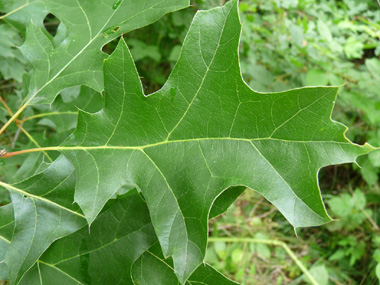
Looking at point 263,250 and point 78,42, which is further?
point 263,250

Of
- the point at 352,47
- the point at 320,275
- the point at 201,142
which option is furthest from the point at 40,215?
the point at 352,47

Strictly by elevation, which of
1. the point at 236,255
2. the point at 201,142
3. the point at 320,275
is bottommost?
the point at 320,275

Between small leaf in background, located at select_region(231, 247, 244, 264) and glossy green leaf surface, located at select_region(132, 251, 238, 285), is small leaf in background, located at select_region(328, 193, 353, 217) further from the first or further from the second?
glossy green leaf surface, located at select_region(132, 251, 238, 285)

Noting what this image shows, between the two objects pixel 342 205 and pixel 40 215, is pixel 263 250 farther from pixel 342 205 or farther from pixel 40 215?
pixel 40 215

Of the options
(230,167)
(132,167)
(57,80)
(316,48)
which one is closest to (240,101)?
(230,167)

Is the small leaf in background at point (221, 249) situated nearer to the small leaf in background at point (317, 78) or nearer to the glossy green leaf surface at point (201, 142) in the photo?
the small leaf in background at point (317, 78)

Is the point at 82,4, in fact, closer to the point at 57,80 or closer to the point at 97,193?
the point at 57,80

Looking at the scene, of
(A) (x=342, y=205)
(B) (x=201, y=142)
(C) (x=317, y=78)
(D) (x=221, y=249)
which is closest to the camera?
(B) (x=201, y=142)
